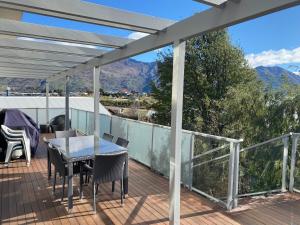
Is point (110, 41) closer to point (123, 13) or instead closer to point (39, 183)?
point (123, 13)

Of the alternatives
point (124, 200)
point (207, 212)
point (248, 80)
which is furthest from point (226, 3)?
point (248, 80)

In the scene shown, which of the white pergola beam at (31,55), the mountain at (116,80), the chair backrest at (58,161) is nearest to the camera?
the chair backrest at (58,161)

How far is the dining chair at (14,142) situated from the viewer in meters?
6.71

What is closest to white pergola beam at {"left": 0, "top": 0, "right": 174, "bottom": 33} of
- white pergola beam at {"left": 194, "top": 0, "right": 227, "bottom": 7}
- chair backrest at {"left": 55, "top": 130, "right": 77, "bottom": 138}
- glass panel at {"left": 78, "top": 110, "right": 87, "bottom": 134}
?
white pergola beam at {"left": 194, "top": 0, "right": 227, "bottom": 7}

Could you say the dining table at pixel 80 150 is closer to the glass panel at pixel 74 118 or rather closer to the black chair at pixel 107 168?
the black chair at pixel 107 168

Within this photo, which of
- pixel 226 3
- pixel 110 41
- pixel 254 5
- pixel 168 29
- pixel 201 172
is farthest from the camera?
pixel 201 172

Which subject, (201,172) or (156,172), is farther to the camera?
(156,172)

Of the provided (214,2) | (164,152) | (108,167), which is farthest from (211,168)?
A: (214,2)

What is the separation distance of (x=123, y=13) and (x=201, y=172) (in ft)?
9.68

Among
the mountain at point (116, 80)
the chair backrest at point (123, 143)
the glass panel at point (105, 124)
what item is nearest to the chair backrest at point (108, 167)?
the chair backrest at point (123, 143)

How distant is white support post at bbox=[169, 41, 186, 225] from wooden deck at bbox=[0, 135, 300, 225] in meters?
0.46

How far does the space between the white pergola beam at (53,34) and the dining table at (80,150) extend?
64.7 inches

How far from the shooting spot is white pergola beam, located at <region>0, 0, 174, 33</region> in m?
2.92

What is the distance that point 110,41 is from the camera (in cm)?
453
